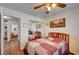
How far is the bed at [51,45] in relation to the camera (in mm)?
1304

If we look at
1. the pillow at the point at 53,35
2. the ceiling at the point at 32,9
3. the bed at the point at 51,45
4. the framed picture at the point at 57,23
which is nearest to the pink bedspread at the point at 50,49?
the bed at the point at 51,45

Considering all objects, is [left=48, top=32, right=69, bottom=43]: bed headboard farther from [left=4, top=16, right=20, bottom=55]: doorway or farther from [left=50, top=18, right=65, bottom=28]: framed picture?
[left=4, top=16, right=20, bottom=55]: doorway

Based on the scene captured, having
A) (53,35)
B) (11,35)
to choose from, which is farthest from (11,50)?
(53,35)

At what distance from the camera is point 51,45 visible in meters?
1.32

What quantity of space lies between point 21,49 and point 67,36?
65 centimetres

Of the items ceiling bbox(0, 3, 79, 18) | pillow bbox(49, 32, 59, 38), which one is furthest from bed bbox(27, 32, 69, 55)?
ceiling bbox(0, 3, 79, 18)

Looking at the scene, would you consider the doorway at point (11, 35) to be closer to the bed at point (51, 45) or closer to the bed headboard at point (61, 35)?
the bed at point (51, 45)

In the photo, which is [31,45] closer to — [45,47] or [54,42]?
[45,47]

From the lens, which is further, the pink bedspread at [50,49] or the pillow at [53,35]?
the pillow at [53,35]

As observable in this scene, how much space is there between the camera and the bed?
4.28 feet

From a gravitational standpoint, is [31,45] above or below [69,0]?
below

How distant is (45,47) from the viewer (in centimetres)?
132

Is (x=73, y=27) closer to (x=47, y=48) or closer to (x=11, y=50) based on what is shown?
(x=47, y=48)
